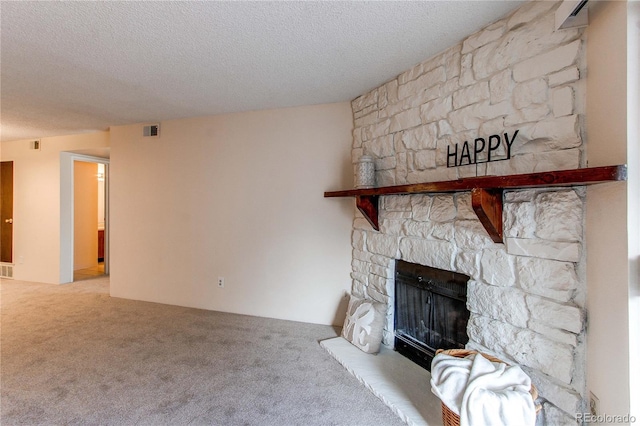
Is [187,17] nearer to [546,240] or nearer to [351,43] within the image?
[351,43]

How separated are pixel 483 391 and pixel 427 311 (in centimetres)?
83

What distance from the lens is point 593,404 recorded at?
120 cm

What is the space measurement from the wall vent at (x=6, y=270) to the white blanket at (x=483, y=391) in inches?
255

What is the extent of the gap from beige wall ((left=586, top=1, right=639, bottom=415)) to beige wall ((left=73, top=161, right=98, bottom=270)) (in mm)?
6577

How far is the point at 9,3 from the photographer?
1.50 m

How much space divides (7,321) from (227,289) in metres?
2.16

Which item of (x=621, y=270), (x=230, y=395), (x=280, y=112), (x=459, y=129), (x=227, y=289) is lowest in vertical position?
(x=230, y=395)

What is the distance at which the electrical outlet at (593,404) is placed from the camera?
1181 mm

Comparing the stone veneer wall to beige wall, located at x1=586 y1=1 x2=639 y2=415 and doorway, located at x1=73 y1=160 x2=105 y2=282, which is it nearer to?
beige wall, located at x1=586 y1=1 x2=639 y2=415

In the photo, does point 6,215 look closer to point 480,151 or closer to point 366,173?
point 366,173

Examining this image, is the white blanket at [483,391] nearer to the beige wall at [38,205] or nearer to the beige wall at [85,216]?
the beige wall at [38,205]

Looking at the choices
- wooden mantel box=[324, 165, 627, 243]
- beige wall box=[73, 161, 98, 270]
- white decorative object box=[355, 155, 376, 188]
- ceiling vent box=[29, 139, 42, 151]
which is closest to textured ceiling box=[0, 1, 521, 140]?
white decorative object box=[355, 155, 376, 188]

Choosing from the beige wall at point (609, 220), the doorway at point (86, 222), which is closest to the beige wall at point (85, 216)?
the doorway at point (86, 222)

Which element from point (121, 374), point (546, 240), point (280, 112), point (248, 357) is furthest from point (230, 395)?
point (280, 112)
